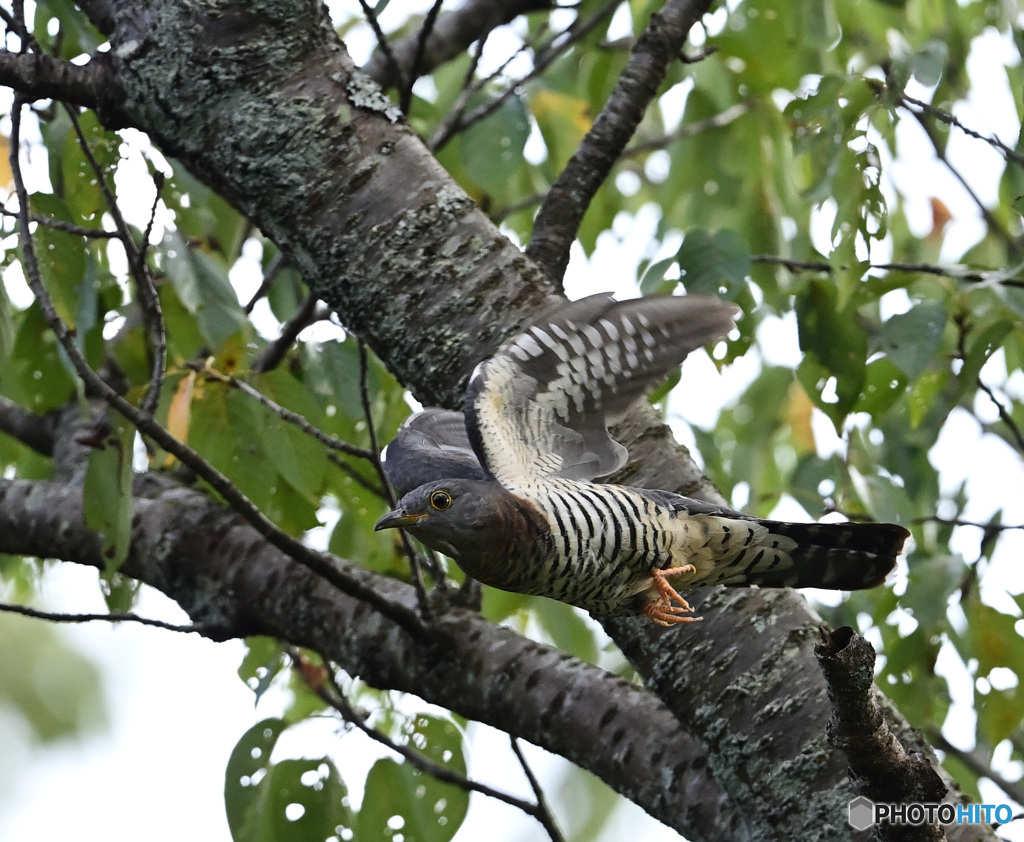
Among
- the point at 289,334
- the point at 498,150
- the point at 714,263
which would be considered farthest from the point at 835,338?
the point at 289,334

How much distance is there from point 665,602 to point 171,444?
0.95 m

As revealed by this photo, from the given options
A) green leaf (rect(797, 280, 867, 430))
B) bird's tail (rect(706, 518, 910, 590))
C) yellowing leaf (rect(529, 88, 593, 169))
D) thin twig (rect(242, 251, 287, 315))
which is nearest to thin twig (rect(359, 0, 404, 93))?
thin twig (rect(242, 251, 287, 315))

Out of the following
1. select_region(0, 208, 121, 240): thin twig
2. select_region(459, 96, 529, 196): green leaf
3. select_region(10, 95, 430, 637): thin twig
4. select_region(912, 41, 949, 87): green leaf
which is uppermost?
select_region(459, 96, 529, 196): green leaf

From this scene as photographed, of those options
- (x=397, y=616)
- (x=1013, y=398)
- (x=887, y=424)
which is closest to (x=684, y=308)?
(x=397, y=616)

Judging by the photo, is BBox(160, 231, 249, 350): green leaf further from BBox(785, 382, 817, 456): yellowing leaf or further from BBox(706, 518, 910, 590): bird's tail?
BBox(785, 382, 817, 456): yellowing leaf

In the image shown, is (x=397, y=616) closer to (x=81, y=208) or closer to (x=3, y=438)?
(x=81, y=208)

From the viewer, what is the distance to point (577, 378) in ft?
6.56

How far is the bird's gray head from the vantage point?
5.87ft

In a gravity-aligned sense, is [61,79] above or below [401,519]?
above

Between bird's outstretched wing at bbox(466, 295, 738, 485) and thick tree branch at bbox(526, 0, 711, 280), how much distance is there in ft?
1.96

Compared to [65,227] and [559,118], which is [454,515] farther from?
[559,118]

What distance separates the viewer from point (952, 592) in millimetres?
2701

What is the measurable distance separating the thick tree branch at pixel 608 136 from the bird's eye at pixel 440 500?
2.91 feet

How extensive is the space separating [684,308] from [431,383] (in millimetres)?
668
